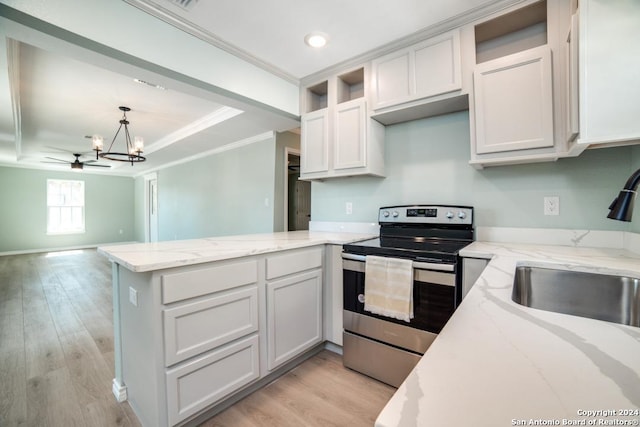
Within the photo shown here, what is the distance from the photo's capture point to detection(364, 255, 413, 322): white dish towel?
5.60ft

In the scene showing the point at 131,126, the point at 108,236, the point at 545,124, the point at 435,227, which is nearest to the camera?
the point at 545,124

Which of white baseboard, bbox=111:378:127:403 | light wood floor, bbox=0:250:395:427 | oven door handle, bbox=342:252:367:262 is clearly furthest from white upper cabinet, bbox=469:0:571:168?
white baseboard, bbox=111:378:127:403

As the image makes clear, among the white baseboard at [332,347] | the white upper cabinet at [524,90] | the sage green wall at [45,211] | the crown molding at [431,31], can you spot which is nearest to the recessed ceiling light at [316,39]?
the crown molding at [431,31]

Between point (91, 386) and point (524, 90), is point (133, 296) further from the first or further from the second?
point (524, 90)

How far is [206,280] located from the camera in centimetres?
147

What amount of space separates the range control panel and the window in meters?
9.28

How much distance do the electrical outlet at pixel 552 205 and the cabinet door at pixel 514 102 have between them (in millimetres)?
440

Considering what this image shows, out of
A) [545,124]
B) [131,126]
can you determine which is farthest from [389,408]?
[131,126]

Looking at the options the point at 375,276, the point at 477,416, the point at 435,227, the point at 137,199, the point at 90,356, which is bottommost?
the point at 90,356

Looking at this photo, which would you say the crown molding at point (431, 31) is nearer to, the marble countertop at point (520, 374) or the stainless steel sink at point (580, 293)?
the stainless steel sink at point (580, 293)

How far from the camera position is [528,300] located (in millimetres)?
1231

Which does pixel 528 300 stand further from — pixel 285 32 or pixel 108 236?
pixel 108 236

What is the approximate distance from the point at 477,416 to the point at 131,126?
17.1 feet

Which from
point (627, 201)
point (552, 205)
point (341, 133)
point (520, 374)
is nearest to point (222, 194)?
point (341, 133)
